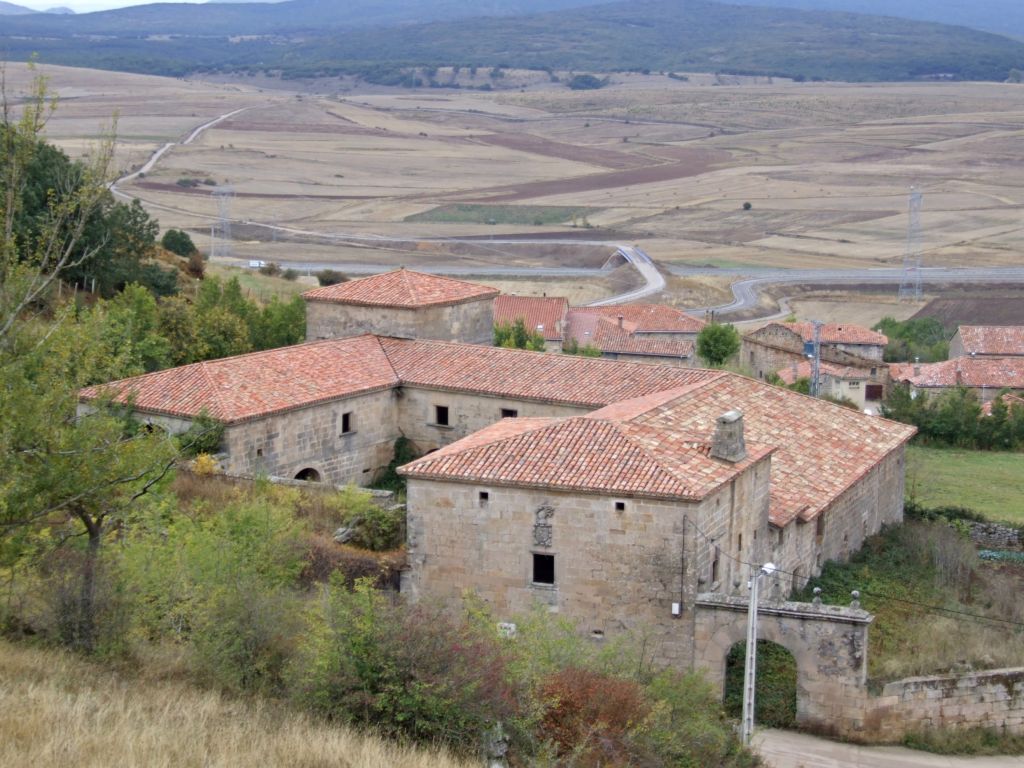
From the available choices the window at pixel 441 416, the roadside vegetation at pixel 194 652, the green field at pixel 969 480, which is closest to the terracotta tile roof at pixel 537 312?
the green field at pixel 969 480

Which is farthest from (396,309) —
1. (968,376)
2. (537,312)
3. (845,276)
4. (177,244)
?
(845,276)

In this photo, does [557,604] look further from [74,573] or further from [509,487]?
[74,573]

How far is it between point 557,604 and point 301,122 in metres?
176

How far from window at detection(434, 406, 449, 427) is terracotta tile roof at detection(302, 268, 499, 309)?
324 cm

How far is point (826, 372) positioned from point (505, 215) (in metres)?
74.5

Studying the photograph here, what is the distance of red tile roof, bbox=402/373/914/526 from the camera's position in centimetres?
2244

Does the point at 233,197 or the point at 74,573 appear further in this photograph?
the point at 233,197

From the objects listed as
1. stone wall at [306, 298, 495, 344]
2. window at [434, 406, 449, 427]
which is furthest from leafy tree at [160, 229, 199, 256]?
window at [434, 406, 449, 427]

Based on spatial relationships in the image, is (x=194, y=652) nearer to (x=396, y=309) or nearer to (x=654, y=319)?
(x=396, y=309)

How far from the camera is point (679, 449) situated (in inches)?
923

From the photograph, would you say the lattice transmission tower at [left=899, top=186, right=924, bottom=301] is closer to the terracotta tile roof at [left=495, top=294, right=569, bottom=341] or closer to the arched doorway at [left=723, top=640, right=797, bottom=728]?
the terracotta tile roof at [left=495, top=294, right=569, bottom=341]

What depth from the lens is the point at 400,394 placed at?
3341 centimetres

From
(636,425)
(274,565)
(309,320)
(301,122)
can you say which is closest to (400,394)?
(309,320)

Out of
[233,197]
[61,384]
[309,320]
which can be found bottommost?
[233,197]
